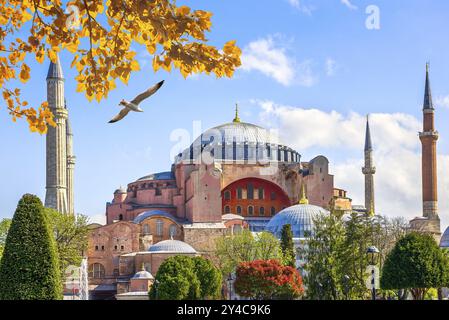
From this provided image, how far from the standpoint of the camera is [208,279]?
1531 inches

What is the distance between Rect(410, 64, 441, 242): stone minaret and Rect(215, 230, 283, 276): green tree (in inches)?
672

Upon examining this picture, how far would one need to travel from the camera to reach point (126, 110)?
8773 mm

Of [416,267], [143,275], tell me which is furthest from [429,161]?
[416,267]

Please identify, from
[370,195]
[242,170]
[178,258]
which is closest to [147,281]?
[178,258]

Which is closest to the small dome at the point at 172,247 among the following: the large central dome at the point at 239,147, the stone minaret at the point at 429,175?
the large central dome at the point at 239,147

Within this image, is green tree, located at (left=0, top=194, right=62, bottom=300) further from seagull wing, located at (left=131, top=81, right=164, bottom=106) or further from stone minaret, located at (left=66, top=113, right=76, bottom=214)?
stone minaret, located at (left=66, top=113, right=76, bottom=214)

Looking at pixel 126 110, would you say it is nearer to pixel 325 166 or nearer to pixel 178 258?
pixel 178 258

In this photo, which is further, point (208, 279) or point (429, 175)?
point (429, 175)

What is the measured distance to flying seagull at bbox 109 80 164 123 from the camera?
8.48 metres

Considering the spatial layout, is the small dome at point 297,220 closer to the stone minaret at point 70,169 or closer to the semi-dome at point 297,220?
the semi-dome at point 297,220

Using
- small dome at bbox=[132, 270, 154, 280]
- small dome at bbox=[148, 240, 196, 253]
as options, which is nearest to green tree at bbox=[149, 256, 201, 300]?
small dome at bbox=[132, 270, 154, 280]

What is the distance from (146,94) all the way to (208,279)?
30.9 metres

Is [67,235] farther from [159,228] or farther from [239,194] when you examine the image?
[239,194]
